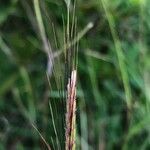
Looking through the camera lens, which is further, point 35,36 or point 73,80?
point 35,36

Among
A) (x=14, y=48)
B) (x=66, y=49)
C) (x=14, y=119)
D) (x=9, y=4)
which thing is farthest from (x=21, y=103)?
(x=66, y=49)

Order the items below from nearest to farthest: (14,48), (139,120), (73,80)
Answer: (73,80) < (139,120) < (14,48)

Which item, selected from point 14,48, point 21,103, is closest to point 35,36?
point 14,48

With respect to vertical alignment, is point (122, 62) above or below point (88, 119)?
above

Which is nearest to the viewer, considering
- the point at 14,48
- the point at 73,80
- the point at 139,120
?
the point at 73,80

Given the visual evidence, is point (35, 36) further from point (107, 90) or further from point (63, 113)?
point (63, 113)

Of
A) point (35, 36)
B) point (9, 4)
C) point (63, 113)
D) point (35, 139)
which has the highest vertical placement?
point (9, 4)
